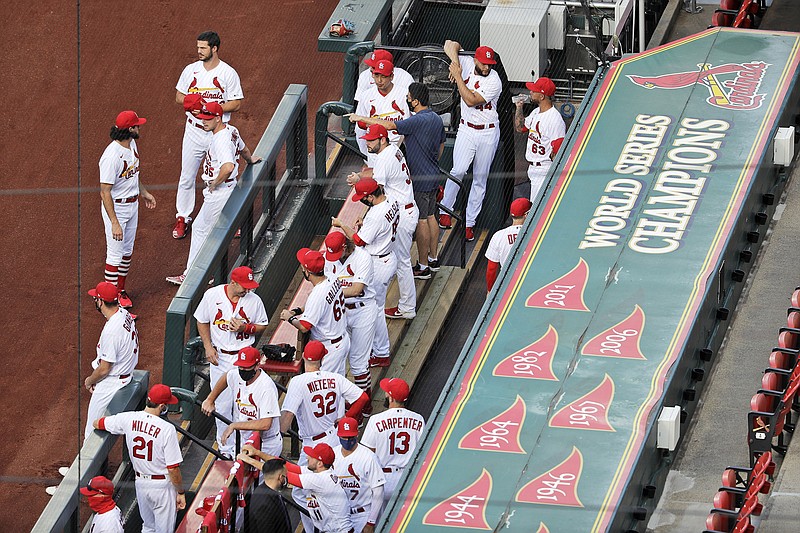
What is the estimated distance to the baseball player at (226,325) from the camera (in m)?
13.3

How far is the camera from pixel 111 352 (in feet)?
43.5

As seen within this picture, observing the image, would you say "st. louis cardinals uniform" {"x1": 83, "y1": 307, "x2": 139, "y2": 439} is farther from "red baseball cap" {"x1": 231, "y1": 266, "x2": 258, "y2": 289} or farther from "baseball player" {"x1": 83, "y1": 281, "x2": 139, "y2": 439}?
"red baseball cap" {"x1": 231, "y1": 266, "x2": 258, "y2": 289}

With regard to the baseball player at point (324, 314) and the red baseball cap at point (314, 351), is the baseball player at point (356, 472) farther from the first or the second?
the baseball player at point (324, 314)

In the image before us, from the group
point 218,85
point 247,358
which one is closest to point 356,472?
point 247,358

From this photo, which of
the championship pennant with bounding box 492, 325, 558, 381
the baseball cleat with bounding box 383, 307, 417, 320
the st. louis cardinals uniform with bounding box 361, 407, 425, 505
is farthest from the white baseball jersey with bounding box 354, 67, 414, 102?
the st. louis cardinals uniform with bounding box 361, 407, 425, 505

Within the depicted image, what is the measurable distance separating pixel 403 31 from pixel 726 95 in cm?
317

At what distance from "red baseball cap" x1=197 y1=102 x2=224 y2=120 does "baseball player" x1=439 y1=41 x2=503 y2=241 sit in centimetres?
181

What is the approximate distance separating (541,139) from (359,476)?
3.57m

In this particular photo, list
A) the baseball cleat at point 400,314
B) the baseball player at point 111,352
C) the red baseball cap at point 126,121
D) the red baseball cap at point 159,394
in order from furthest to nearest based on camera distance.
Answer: the red baseball cap at point 126,121 → the baseball cleat at point 400,314 → the baseball player at point 111,352 → the red baseball cap at point 159,394

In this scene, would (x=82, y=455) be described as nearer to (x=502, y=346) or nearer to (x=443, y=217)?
(x=502, y=346)

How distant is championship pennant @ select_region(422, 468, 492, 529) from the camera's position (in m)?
11.8

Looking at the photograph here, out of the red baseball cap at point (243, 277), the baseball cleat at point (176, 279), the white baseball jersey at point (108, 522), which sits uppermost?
the red baseball cap at point (243, 277)

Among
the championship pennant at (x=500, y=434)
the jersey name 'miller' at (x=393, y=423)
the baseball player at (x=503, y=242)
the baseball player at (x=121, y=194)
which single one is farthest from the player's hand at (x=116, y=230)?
the championship pennant at (x=500, y=434)

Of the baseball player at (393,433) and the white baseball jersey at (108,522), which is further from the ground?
the baseball player at (393,433)
